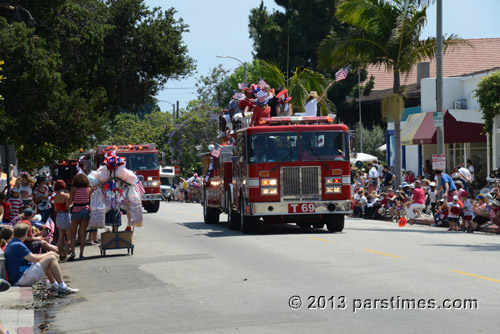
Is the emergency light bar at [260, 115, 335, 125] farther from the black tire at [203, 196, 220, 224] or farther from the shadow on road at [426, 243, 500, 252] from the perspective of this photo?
the black tire at [203, 196, 220, 224]

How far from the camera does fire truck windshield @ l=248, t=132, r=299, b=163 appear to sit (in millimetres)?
21562

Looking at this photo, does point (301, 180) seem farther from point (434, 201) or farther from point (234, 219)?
point (434, 201)

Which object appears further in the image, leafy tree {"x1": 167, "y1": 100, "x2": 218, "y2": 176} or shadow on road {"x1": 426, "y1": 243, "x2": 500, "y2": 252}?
leafy tree {"x1": 167, "y1": 100, "x2": 218, "y2": 176}

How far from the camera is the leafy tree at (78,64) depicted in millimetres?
25984

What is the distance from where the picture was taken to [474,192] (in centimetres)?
3712

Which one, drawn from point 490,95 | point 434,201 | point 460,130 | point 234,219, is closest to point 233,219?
point 234,219

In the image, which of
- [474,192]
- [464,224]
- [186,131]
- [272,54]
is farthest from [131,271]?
[186,131]

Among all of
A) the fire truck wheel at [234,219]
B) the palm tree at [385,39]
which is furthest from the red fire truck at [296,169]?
the palm tree at [385,39]

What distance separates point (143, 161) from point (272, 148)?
686 inches

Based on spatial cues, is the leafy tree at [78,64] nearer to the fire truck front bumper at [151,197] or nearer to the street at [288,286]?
the fire truck front bumper at [151,197]

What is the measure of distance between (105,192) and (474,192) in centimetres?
2289

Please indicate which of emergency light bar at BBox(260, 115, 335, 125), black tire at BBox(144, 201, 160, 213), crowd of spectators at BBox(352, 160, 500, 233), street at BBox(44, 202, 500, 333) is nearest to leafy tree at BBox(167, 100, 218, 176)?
black tire at BBox(144, 201, 160, 213)

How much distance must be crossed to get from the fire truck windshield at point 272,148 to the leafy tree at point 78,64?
7959 millimetres

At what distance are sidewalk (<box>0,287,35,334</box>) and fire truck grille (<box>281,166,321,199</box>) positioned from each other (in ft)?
32.8
